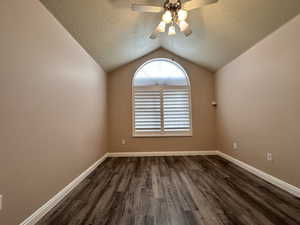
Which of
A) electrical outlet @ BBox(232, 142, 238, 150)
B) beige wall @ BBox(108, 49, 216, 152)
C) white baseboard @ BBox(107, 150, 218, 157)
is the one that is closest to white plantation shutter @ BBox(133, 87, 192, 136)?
beige wall @ BBox(108, 49, 216, 152)

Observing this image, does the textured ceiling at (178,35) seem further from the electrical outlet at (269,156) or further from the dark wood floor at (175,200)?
the dark wood floor at (175,200)

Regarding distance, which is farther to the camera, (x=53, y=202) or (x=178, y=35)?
(x=178, y=35)

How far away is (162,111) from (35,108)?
3.51 m

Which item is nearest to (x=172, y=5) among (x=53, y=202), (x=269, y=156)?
(x=269, y=156)

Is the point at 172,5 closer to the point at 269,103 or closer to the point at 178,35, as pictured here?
the point at 178,35

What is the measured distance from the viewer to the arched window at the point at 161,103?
4.94 metres

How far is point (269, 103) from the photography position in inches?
107

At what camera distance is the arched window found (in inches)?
194

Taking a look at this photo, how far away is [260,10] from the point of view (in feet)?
7.78

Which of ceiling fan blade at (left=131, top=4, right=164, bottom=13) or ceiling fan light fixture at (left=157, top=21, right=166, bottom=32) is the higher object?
ceiling fan blade at (left=131, top=4, right=164, bottom=13)

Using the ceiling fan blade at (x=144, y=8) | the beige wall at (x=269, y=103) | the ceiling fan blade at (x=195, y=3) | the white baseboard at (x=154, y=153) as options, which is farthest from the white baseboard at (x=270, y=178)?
the ceiling fan blade at (x=144, y=8)

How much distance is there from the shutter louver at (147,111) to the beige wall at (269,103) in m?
1.91

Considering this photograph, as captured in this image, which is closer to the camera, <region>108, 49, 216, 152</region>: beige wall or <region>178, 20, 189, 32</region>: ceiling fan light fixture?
<region>178, 20, 189, 32</region>: ceiling fan light fixture

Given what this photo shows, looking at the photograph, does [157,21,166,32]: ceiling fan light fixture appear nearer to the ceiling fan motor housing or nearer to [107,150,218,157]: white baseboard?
the ceiling fan motor housing
